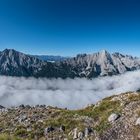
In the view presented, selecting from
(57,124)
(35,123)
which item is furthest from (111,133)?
(35,123)

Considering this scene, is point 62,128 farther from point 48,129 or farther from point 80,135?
point 80,135

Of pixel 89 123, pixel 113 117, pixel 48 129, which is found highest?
pixel 113 117

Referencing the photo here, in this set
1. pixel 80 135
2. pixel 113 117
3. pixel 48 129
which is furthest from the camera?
pixel 48 129

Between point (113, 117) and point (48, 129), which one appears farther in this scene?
point (48, 129)

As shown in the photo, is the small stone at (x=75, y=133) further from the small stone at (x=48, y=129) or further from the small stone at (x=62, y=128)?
the small stone at (x=48, y=129)

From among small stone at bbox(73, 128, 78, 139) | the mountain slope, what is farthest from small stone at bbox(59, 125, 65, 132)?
small stone at bbox(73, 128, 78, 139)

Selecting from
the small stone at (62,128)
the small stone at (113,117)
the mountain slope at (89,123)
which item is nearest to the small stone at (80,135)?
the mountain slope at (89,123)

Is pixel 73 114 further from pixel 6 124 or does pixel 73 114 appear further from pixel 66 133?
pixel 6 124

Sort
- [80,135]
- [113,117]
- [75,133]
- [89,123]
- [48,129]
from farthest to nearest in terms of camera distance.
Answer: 1. [48,129]
2. [89,123]
3. [113,117]
4. [75,133]
5. [80,135]

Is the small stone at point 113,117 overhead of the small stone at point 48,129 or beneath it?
overhead

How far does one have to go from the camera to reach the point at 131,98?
8656 cm

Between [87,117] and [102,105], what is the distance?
749 centimetres

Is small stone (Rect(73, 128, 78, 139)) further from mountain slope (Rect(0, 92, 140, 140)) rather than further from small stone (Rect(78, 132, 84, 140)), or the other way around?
small stone (Rect(78, 132, 84, 140))

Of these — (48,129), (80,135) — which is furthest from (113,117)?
(48,129)
